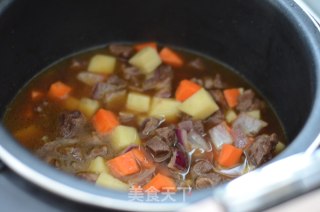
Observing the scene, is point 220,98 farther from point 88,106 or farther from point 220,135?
point 88,106

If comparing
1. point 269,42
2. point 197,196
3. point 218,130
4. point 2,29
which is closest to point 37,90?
point 2,29

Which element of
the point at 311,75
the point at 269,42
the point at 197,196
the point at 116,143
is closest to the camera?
the point at 197,196

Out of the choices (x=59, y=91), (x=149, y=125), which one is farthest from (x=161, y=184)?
(x=59, y=91)

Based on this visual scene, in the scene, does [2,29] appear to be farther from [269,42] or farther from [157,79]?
[269,42]

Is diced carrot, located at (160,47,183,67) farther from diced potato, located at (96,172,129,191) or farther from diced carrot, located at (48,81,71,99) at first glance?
diced potato, located at (96,172,129,191)

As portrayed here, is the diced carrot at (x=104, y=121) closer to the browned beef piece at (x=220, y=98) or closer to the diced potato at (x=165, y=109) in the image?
the diced potato at (x=165, y=109)

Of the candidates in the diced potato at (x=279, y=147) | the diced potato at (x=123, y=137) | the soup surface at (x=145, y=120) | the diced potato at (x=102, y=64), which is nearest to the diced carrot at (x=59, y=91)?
the soup surface at (x=145, y=120)
